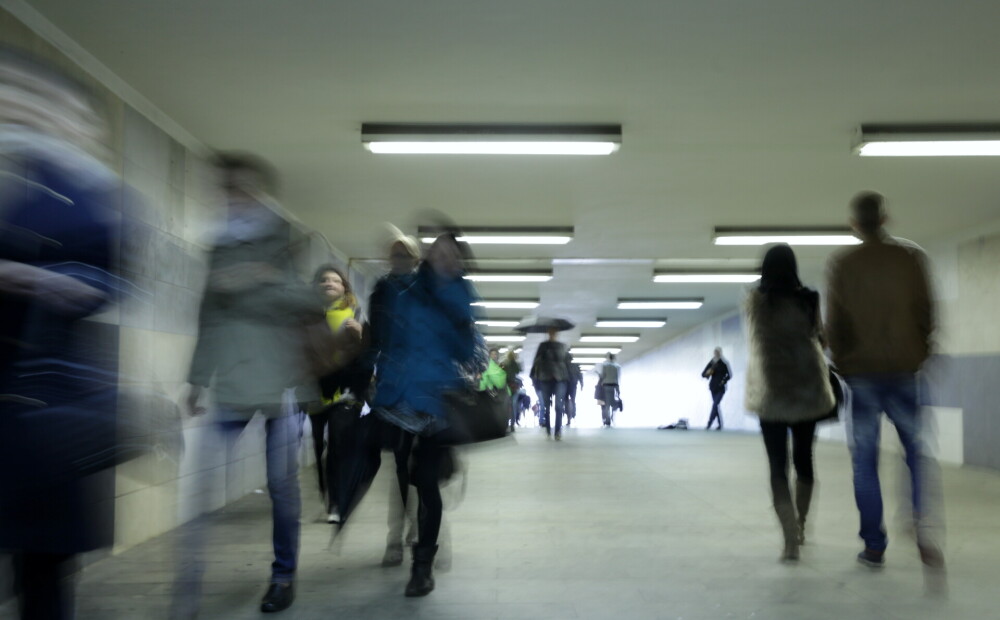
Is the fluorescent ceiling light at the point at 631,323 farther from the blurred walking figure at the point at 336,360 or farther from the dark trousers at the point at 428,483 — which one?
the dark trousers at the point at 428,483

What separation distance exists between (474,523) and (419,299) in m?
2.45

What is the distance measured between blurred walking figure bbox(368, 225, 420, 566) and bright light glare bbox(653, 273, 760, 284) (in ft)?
36.3

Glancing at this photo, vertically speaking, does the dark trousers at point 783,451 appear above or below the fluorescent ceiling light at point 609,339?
below

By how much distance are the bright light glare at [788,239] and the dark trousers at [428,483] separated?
28.8 ft

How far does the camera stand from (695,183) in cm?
927

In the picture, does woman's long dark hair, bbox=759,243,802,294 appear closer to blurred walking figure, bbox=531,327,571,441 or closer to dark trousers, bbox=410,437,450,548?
dark trousers, bbox=410,437,450,548

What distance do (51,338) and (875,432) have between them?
3782 millimetres

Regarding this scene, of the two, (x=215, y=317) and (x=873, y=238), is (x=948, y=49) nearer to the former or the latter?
(x=873, y=238)

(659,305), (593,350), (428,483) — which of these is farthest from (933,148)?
(593,350)

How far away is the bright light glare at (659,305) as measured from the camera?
19.7 meters

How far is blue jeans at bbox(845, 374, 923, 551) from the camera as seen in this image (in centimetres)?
411

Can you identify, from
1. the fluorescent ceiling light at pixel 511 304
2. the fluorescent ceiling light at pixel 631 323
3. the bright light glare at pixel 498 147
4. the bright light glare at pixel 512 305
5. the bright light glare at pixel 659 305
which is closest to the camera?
the bright light glare at pixel 498 147

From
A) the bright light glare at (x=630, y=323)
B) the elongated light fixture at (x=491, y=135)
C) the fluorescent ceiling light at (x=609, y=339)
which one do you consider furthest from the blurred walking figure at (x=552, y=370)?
the fluorescent ceiling light at (x=609, y=339)

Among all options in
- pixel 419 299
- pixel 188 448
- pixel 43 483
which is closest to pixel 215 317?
pixel 419 299
